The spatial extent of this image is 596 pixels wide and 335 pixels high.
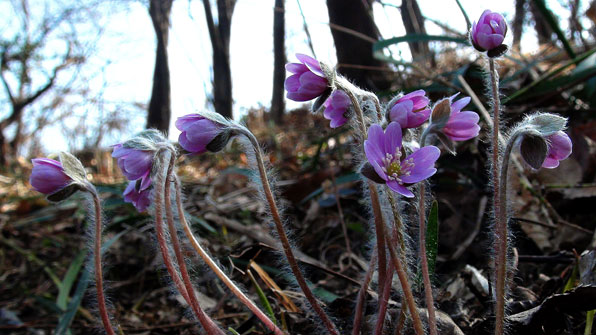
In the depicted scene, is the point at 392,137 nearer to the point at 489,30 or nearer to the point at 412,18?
the point at 489,30

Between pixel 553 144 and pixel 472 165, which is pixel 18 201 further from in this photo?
pixel 553 144

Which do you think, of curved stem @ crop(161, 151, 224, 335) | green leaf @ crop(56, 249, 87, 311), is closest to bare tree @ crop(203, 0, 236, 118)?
green leaf @ crop(56, 249, 87, 311)

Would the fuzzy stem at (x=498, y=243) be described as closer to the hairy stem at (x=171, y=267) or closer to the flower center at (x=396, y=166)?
the flower center at (x=396, y=166)

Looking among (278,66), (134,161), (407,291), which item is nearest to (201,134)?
(134,161)

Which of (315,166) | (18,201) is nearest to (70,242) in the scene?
(18,201)

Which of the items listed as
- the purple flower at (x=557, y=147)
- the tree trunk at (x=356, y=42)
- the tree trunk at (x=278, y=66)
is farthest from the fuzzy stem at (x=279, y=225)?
the tree trunk at (x=278, y=66)

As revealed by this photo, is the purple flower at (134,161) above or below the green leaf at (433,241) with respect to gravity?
above
